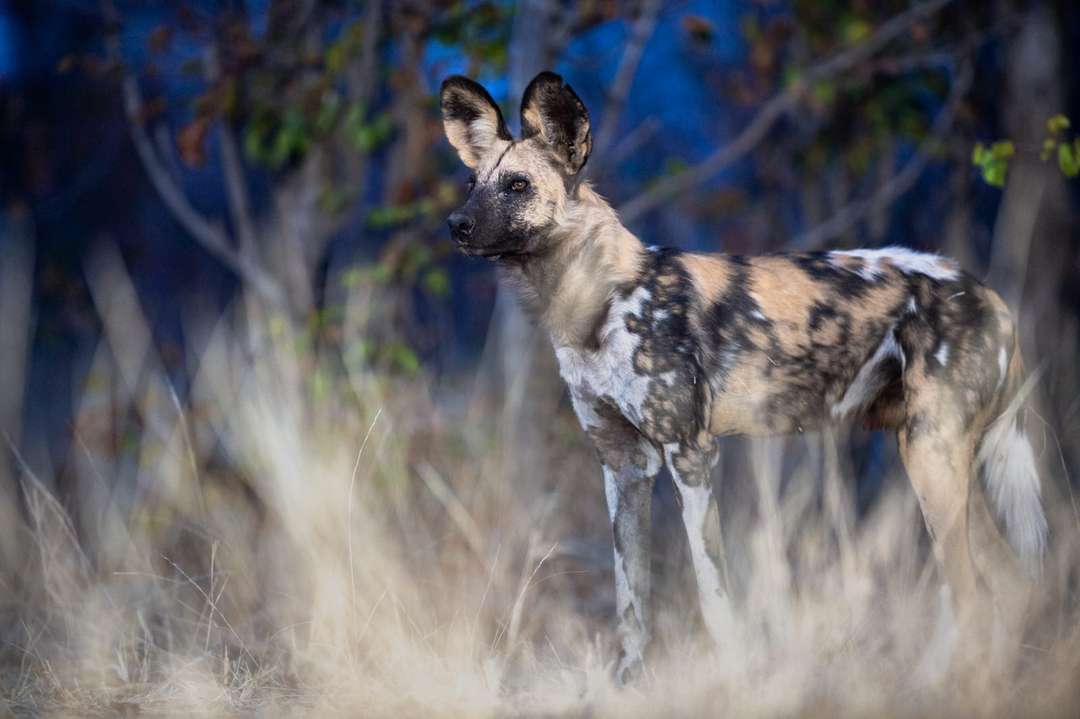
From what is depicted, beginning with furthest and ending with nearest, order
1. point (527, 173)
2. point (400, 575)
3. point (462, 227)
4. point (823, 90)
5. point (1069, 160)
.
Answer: point (823, 90) → point (400, 575) → point (1069, 160) → point (527, 173) → point (462, 227)

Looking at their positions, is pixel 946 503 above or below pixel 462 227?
below

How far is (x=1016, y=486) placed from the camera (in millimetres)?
2854

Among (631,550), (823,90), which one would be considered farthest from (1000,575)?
(823,90)

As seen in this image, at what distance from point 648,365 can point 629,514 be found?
56cm

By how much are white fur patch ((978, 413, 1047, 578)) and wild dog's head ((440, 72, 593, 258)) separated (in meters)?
1.61

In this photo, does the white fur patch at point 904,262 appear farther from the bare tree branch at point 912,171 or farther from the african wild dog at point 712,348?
the bare tree branch at point 912,171

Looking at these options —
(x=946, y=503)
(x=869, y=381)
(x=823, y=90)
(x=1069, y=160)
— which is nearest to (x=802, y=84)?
(x=823, y=90)

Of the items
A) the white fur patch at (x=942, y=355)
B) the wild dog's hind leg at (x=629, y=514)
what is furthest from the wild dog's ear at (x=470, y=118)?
the white fur patch at (x=942, y=355)

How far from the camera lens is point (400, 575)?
335 centimetres

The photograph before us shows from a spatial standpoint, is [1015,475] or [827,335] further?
[1015,475]

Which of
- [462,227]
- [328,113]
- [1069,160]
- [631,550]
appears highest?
[328,113]

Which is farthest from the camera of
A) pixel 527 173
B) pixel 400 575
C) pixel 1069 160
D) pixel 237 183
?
pixel 237 183

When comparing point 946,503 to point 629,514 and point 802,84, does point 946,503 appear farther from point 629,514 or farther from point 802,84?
point 802,84

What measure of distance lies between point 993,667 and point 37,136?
709cm
